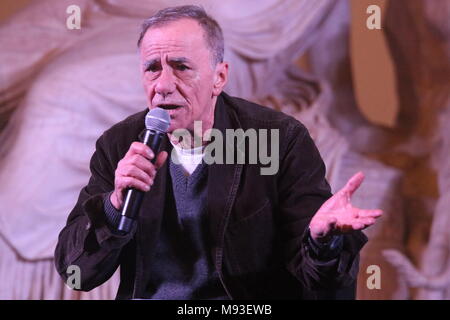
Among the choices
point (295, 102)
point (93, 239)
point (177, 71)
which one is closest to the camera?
point (93, 239)

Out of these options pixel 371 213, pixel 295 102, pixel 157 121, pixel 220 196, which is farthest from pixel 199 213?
pixel 295 102

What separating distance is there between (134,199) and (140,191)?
17mm

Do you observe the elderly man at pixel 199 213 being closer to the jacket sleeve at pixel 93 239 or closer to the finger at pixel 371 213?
the jacket sleeve at pixel 93 239

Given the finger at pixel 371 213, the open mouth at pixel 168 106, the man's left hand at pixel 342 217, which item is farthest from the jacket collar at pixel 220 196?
the finger at pixel 371 213

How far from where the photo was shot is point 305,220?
4.20 feet

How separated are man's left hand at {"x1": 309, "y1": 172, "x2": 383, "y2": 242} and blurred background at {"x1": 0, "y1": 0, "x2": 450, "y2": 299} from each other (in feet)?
2.80

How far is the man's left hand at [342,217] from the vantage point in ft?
3.51

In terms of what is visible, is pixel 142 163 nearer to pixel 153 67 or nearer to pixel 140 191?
pixel 140 191

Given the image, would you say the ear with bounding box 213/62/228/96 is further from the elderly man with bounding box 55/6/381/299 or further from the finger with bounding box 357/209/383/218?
the finger with bounding box 357/209/383/218

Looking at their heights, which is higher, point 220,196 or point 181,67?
point 181,67

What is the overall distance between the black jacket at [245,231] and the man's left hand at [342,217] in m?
0.12

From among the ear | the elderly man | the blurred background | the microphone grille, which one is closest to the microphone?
the microphone grille

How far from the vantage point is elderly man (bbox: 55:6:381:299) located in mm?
1299

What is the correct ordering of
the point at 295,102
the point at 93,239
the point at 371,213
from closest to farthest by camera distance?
1. the point at 371,213
2. the point at 93,239
3. the point at 295,102
